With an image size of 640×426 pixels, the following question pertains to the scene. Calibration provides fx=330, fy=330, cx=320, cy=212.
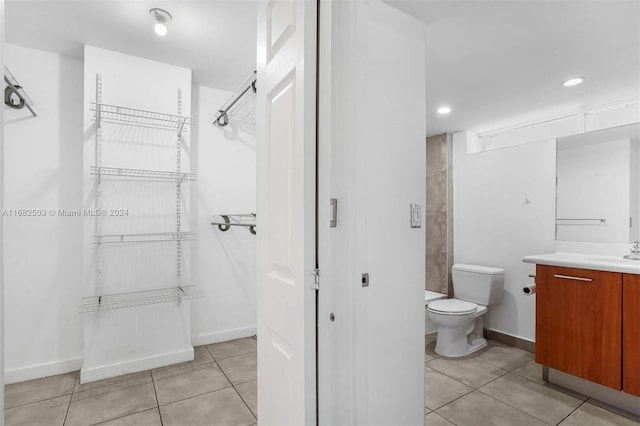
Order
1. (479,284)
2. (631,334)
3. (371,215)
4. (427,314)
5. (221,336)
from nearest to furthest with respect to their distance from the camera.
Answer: (371,215) → (631,334) → (221,336) → (479,284) → (427,314)

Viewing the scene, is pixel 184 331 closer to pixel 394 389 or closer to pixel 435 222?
pixel 394 389

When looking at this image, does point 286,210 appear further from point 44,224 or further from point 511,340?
point 511,340

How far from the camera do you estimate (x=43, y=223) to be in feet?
7.89

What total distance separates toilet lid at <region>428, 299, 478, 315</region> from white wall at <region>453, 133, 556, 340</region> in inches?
19.4

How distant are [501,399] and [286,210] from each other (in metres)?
2.03

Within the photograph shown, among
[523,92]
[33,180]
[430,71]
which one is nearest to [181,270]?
[33,180]

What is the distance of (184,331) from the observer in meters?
2.68

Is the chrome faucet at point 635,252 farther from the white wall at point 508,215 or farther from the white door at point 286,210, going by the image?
the white door at point 286,210

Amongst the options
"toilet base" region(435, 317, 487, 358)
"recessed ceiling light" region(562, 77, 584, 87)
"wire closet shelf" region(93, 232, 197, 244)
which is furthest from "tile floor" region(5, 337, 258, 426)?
"recessed ceiling light" region(562, 77, 584, 87)

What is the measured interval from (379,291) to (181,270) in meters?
1.93

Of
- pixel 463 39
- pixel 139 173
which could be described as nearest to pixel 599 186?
pixel 463 39

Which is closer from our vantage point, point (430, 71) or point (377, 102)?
point (377, 102)

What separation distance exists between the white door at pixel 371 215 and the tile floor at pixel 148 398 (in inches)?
38.8

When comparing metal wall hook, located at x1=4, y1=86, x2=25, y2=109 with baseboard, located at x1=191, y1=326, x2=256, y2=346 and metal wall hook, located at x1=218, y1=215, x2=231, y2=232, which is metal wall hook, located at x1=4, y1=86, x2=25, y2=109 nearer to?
metal wall hook, located at x1=218, y1=215, x2=231, y2=232
